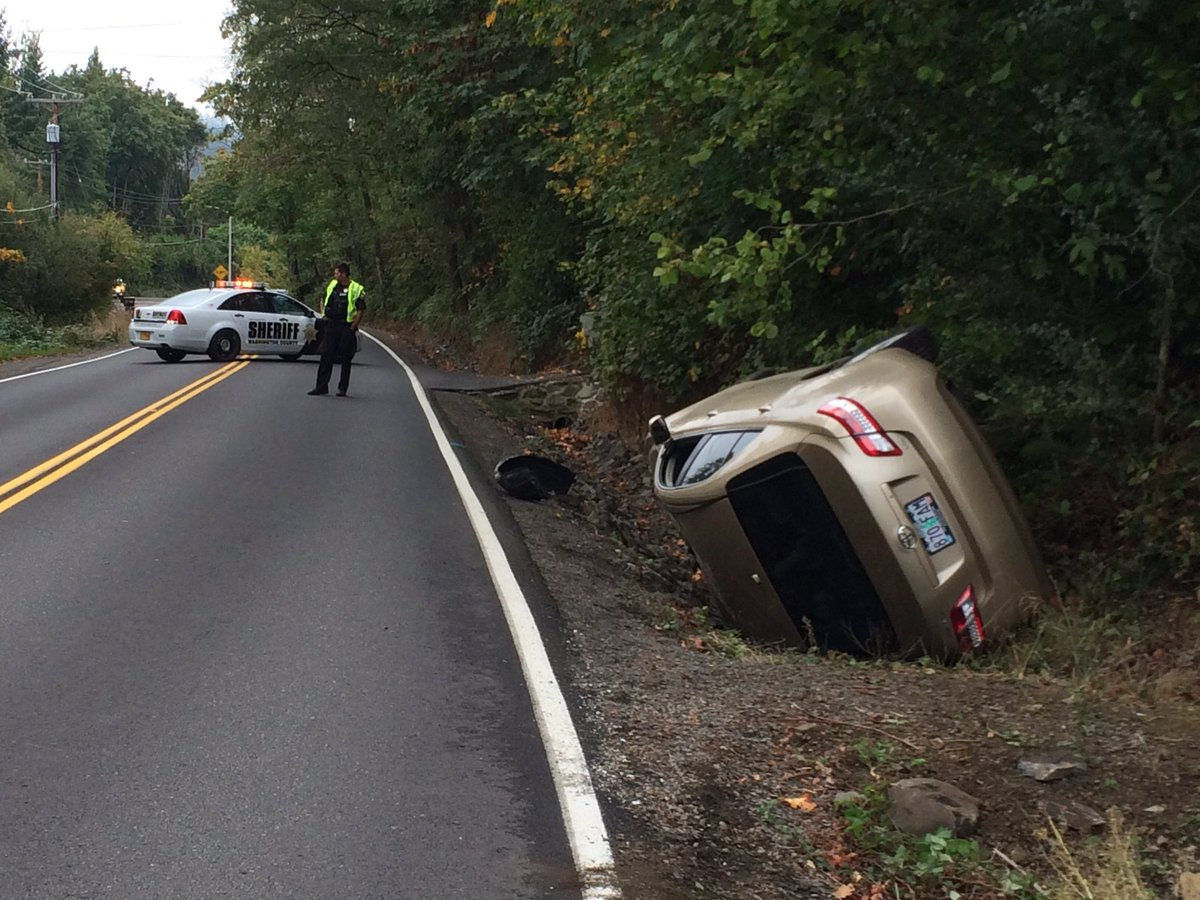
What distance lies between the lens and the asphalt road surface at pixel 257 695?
Answer: 392 cm

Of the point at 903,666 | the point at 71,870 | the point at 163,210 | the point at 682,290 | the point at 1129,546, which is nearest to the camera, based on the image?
the point at 71,870

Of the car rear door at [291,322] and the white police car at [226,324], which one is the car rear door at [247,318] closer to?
the white police car at [226,324]

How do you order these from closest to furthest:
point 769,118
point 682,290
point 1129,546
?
point 1129,546
point 769,118
point 682,290

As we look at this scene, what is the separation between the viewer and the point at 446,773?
15.2 feet

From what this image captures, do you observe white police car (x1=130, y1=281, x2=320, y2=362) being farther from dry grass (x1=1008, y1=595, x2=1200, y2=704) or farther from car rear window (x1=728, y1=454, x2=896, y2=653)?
dry grass (x1=1008, y1=595, x2=1200, y2=704)

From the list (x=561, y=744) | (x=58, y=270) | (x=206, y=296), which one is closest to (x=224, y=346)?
(x=206, y=296)

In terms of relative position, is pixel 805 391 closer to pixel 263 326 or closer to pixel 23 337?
pixel 263 326

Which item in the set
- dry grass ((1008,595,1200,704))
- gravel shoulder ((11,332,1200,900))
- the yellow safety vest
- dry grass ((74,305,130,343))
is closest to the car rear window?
gravel shoulder ((11,332,1200,900))

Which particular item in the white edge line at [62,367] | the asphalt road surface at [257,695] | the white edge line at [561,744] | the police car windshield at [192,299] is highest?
the police car windshield at [192,299]

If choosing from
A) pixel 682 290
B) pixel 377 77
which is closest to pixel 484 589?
pixel 682 290

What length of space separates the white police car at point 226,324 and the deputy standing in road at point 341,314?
6275 mm

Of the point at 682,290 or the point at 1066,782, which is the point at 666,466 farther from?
the point at 682,290

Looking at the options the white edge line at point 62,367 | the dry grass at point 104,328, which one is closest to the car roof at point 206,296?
the white edge line at point 62,367

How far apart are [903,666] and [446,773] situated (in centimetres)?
257
